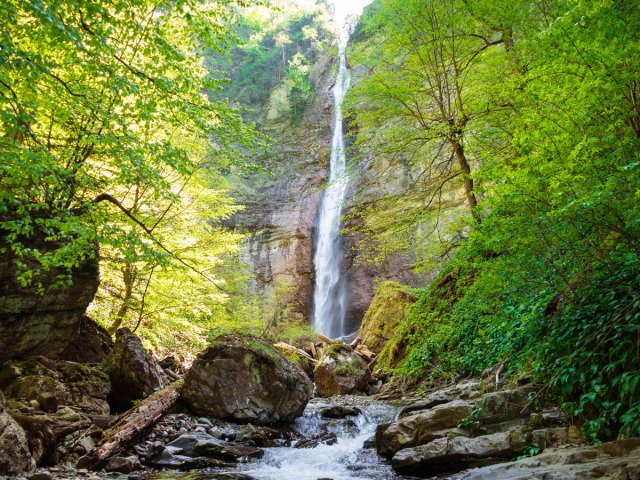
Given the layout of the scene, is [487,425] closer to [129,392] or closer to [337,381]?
[129,392]

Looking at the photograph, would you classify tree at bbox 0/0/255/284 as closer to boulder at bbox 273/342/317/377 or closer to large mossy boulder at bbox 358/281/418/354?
boulder at bbox 273/342/317/377

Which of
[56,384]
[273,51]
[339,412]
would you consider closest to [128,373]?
[56,384]

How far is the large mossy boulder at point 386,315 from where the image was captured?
52.9 ft

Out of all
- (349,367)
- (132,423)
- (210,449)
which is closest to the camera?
(132,423)

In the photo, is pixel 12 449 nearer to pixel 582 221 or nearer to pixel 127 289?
pixel 127 289

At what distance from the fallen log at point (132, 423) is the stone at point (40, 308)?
7.74ft

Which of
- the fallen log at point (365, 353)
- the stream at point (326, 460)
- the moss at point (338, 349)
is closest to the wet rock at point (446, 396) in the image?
the stream at point (326, 460)

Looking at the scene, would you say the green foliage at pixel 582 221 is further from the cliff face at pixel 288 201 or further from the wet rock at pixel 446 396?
the cliff face at pixel 288 201

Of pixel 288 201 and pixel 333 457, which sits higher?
pixel 288 201

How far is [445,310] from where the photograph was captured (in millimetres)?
10703

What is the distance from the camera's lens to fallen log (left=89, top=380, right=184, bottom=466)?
5643mm

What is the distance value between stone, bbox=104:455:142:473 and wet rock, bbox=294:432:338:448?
2.75m

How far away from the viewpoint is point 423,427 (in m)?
5.76

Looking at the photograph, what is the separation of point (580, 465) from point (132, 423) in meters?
6.04
